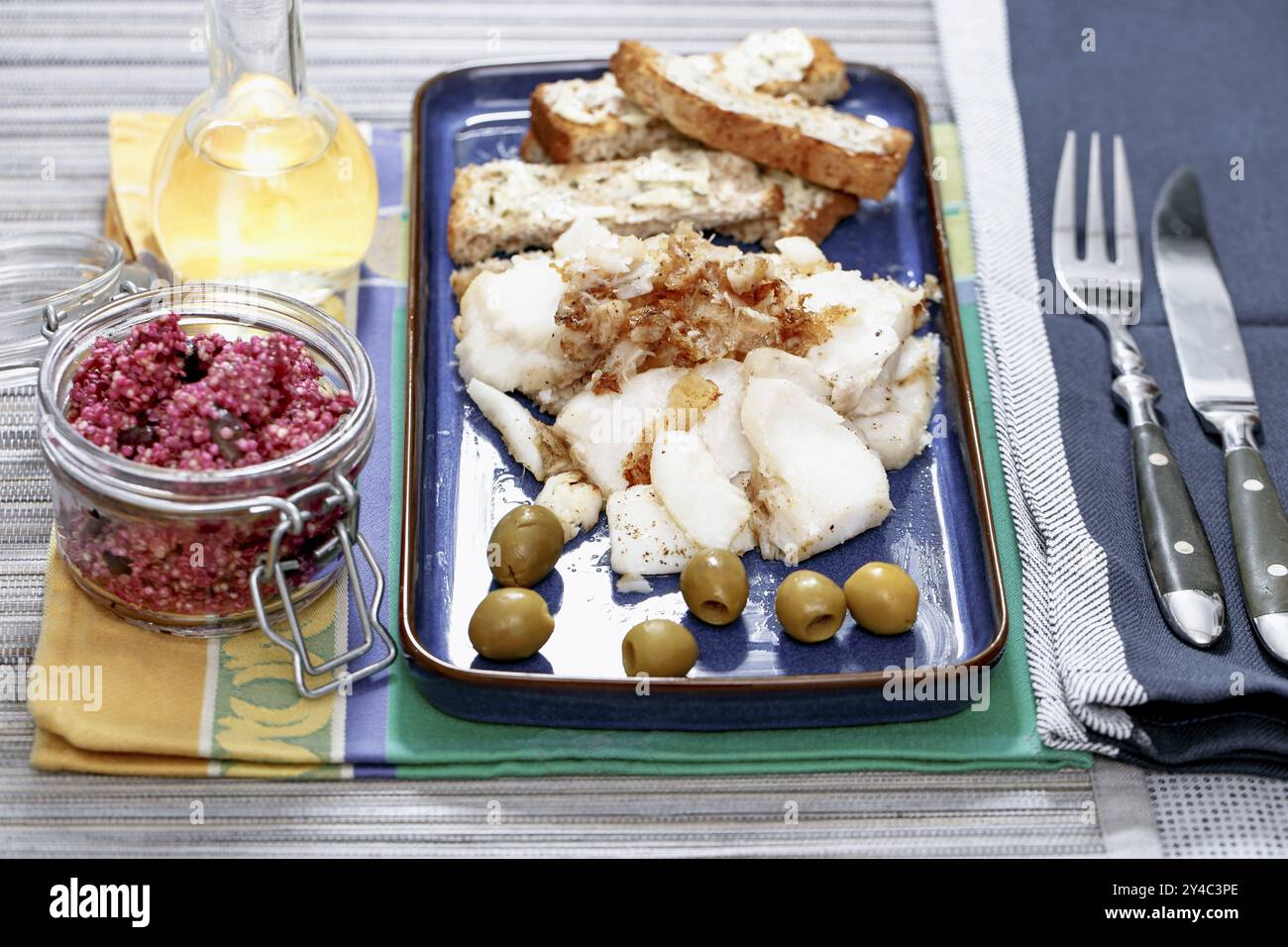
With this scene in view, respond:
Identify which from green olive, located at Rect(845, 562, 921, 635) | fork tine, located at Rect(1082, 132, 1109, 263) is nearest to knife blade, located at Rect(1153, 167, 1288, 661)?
fork tine, located at Rect(1082, 132, 1109, 263)

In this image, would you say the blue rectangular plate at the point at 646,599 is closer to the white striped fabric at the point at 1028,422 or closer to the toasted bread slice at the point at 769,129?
the white striped fabric at the point at 1028,422

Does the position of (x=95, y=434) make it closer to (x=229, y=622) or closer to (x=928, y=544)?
(x=229, y=622)

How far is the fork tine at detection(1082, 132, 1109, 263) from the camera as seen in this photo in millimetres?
2889

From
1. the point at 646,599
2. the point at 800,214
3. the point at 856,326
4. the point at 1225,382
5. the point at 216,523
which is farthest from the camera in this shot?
the point at 800,214

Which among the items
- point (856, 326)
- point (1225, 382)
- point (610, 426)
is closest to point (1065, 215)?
point (1225, 382)

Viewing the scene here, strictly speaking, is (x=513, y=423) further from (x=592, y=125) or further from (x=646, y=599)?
(x=592, y=125)

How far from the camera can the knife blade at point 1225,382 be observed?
220 cm

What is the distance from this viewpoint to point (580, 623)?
216cm

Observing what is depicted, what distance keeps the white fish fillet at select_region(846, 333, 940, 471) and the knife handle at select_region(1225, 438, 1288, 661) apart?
1.63ft

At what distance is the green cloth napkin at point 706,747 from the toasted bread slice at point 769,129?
117 cm

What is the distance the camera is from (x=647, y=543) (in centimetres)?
222

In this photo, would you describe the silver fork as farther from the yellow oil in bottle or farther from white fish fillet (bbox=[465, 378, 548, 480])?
the yellow oil in bottle

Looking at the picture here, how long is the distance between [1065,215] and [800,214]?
55cm

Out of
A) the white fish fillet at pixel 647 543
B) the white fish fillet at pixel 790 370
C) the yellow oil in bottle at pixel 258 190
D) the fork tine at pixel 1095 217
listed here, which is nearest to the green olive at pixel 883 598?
the white fish fillet at pixel 647 543
